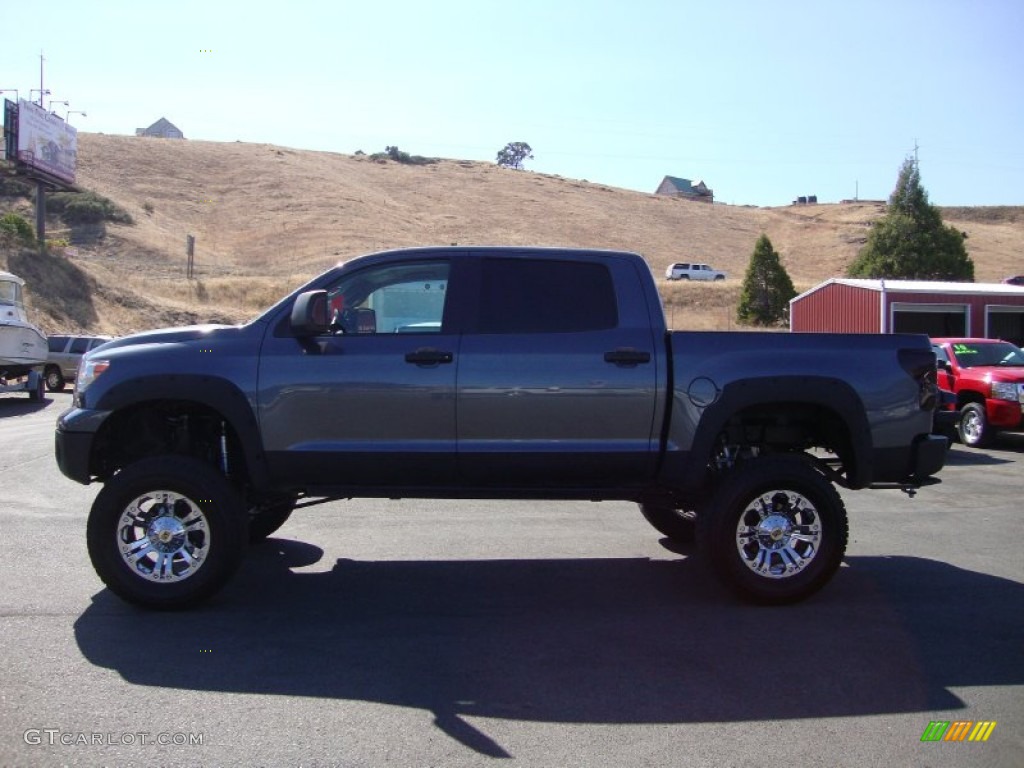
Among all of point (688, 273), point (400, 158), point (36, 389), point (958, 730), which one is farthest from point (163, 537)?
point (400, 158)

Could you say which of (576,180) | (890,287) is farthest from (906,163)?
(576,180)

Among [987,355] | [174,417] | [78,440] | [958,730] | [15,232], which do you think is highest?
[15,232]

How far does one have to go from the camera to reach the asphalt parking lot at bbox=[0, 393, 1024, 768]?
4254 mm

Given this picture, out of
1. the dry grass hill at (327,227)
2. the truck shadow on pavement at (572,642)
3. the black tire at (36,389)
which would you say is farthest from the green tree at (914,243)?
the truck shadow on pavement at (572,642)

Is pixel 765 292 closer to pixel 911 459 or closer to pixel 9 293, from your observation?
pixel 9 293

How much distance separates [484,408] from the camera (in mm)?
6121

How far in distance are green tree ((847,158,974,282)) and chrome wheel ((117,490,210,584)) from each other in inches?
→ 1686

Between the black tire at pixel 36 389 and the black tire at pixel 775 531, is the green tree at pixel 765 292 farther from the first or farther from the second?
the black tire at pixel 775 531

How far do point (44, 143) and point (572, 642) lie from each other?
40.7m

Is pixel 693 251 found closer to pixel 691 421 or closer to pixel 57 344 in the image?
pixel 57 344

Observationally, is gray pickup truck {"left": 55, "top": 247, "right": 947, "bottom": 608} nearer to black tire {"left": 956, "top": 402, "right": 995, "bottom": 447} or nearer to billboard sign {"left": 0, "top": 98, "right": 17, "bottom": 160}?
black tire {"left": 956, "top": 402, "right": 995, "bottom": 447}

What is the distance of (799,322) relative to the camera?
1316 inches

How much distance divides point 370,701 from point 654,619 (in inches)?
79.5

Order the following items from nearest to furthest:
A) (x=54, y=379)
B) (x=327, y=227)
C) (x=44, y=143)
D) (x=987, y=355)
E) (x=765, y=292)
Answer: (x=987, y=355) < (x=54, y=379) < (x=44, y=143) < (x=765, y=292) < (x=327, y=227)
